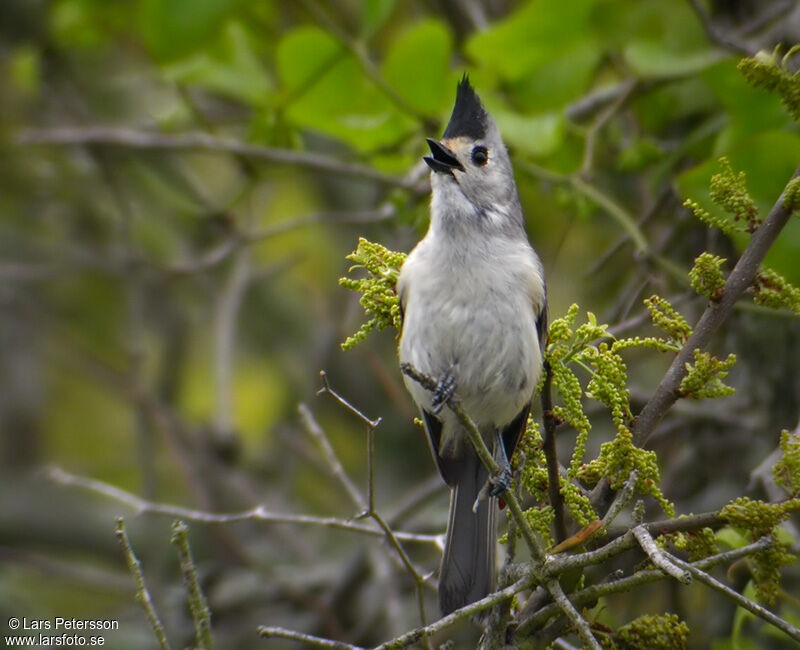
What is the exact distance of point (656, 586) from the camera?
365cm

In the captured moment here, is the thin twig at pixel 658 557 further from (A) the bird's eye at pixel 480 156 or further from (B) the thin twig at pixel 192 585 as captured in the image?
(A) the bird's eye at pixel 480 156

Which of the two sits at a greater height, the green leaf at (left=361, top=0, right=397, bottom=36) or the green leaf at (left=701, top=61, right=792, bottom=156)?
the green leaf at (left=361, top=0, right=397, bottom=36)

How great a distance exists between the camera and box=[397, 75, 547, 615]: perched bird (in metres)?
2.44

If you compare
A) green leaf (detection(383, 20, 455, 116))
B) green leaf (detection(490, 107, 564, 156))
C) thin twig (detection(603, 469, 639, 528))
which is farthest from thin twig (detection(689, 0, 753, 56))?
thin twig (detection(603, 469, 639, 528))

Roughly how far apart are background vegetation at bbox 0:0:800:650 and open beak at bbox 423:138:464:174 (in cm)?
46

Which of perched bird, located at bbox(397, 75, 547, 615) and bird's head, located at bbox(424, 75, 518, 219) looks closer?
perched bird, located at bbox(397, 75, 547, 615)

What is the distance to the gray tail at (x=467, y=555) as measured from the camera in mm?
2387

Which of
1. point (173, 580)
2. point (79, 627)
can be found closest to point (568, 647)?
point (79, 627)

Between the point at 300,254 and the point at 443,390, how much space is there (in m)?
2.73

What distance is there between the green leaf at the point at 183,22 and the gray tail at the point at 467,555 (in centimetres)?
171

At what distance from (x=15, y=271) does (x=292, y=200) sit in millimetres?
1766

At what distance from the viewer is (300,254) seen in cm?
494

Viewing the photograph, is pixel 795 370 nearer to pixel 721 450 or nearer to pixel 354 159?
pixel 721 450

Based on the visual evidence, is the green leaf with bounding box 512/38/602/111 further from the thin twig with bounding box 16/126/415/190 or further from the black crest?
the black crest
